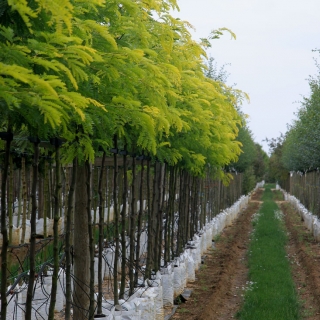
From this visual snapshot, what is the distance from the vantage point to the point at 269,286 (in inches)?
466

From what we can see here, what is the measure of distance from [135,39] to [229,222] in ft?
73.7

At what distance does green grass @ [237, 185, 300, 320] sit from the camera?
31.3 ft

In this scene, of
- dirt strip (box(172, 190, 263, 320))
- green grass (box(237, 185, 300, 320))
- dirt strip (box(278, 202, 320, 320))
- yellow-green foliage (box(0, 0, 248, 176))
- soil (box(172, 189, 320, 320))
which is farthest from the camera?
dirt strip (box(278, 202, 320, 320))

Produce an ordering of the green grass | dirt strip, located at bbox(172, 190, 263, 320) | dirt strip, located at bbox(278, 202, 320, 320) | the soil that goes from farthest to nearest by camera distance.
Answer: dirt strip, located at bbox(278, 202, 320, 320), the soil, dirt strip, located at bbox(172, 190, 263, 320), the green grass

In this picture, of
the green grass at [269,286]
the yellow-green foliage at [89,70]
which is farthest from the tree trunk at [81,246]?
the green grass at [269,286]

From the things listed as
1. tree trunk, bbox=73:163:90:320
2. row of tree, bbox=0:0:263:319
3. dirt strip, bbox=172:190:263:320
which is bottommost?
dirt strip, bbox=172:190:263:320

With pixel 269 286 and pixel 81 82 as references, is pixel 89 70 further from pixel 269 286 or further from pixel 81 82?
pixel 269 286

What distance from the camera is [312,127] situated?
67.8 feet

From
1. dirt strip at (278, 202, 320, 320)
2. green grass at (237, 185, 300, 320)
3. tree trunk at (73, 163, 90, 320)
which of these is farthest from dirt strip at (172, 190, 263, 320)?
tree trunk at (73, 163, 90, 320)

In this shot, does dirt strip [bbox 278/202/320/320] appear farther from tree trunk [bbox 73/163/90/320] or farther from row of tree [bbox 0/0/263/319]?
tree trunk [bbox 73/163/90/320]

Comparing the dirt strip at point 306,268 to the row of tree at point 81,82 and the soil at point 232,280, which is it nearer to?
the soil at point 232,280

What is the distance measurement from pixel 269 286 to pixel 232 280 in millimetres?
1216

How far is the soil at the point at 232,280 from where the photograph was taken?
9.87 meters

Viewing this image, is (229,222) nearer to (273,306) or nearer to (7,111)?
(273,306)
